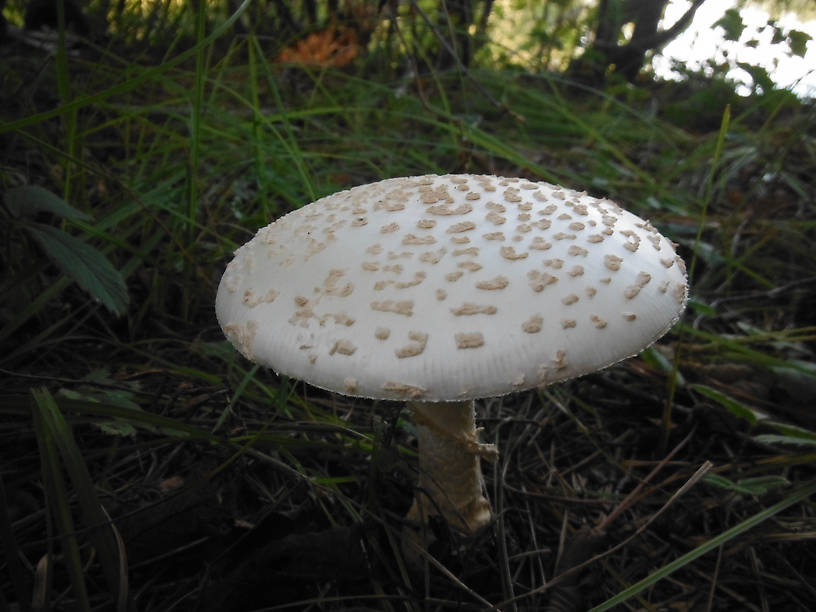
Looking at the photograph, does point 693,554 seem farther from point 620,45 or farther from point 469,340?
point 620,45

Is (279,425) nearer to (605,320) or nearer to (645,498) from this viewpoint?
(605,320)

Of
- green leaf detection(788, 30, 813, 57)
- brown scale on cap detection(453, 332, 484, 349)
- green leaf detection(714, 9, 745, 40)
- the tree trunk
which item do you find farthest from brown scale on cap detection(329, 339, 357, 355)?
the tree trunk

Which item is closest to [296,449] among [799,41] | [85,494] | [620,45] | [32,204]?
[85,494]

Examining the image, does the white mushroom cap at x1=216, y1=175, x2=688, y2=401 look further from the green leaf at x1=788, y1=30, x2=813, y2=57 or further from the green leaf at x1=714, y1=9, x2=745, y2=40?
the green leaf at x1=714, y1=9, x2=745, y2=40

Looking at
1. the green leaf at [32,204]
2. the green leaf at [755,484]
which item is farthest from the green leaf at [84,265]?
the green leaf at [755,484]

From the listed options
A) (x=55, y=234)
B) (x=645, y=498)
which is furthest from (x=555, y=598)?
(x=55, y=234)

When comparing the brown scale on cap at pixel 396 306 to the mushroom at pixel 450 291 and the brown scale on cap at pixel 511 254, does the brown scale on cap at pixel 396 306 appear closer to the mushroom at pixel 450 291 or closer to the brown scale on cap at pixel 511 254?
the mushroom at pixel 450 291
